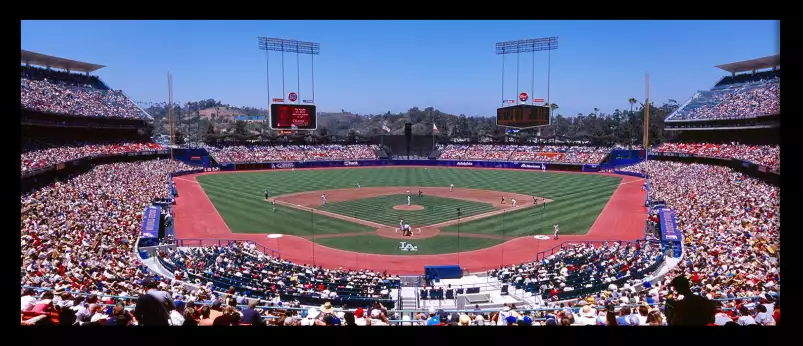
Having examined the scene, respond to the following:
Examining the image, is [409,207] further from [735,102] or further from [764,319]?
[735,102]

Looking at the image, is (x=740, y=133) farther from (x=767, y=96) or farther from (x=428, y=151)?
(x=428, y=151)

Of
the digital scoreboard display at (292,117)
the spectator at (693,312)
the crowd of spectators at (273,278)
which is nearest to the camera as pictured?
the spectator at (693,312)

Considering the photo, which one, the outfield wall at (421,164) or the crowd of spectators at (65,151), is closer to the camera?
the crowd of spectators at (65,151)

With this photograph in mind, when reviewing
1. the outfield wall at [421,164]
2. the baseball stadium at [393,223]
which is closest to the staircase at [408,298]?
the baseball stadium at [393,223]

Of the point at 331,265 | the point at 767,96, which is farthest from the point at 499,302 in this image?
the point at 767,96

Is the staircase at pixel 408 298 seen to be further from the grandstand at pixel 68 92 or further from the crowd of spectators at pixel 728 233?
the grandstand at pixel 68 92

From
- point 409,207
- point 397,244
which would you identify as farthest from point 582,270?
point 409,207
